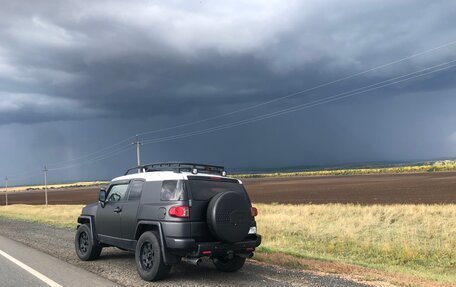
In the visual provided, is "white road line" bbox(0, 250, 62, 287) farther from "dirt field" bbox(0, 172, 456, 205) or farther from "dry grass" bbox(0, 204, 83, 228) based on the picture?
"dirt field" bbox(0, 172, 456, 205)

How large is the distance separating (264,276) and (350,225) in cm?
1250

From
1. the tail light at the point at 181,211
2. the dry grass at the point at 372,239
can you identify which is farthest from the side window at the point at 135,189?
the dry grass at the point at 372,239

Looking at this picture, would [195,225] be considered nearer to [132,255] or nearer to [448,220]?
[132,255]

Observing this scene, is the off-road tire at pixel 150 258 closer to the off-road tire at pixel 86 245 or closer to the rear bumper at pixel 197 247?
the rear bumper at pixel 197 247

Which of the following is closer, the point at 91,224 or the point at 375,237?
the point at 91,224

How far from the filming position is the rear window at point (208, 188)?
26.6ft

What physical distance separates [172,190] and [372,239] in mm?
10980

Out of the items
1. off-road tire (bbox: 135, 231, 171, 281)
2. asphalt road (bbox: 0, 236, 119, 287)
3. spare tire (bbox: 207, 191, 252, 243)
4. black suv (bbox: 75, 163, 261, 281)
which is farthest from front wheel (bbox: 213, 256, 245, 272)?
asphalt road (bbox: 0, 236, 119, 287)

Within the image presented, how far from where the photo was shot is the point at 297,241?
650 inches

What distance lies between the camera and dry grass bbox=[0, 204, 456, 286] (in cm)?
1184

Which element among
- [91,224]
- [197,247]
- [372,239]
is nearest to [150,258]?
[197,247]

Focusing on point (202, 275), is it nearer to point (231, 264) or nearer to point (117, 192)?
point (231, 264)

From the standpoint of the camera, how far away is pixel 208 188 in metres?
8.31

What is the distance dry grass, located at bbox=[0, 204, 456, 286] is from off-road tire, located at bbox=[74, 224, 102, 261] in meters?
3.97
